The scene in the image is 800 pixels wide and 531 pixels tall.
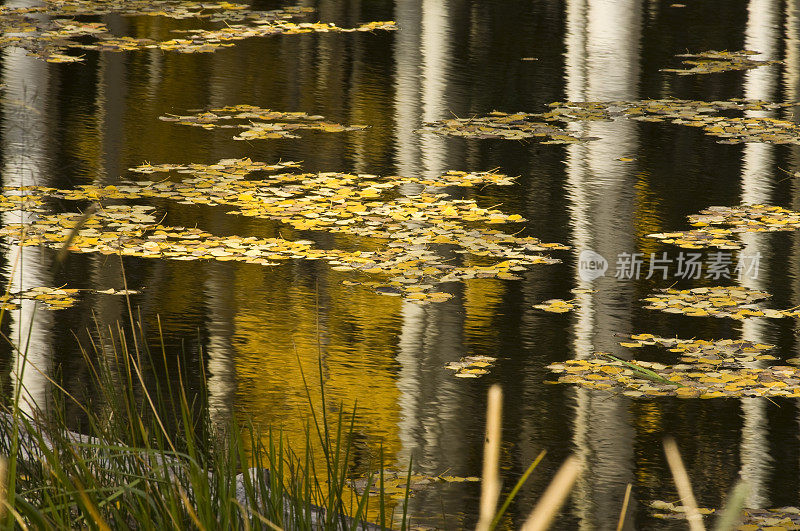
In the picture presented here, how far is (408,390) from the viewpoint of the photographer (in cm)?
459

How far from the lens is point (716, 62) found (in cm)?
1125

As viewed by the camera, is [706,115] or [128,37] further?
[128,37]

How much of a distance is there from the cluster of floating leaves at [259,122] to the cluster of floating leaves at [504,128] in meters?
0.57

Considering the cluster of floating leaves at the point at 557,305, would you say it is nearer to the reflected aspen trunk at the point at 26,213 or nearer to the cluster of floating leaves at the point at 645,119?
the reflected aspen trunk at the point at 26,213

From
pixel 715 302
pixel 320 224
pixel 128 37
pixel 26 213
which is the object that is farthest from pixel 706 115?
pixel 128 37

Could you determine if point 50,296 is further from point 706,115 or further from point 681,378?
point 706,115

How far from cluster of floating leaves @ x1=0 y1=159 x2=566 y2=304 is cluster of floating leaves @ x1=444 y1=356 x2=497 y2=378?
690 mm

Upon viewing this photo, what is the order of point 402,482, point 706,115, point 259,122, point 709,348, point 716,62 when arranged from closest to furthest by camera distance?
point 402,482, point 709,348, point 259,122, point 706,115, point 716,62

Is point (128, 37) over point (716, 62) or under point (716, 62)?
over

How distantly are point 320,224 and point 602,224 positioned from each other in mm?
1448

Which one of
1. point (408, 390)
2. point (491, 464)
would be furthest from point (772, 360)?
point (491, 464)

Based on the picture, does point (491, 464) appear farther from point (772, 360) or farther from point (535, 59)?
point (535, 59)

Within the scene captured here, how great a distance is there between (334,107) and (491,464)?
822 centimetres

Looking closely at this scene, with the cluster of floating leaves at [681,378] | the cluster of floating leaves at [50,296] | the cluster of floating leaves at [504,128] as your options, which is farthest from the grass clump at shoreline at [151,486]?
the cluster of floating leaves at [504,128]
